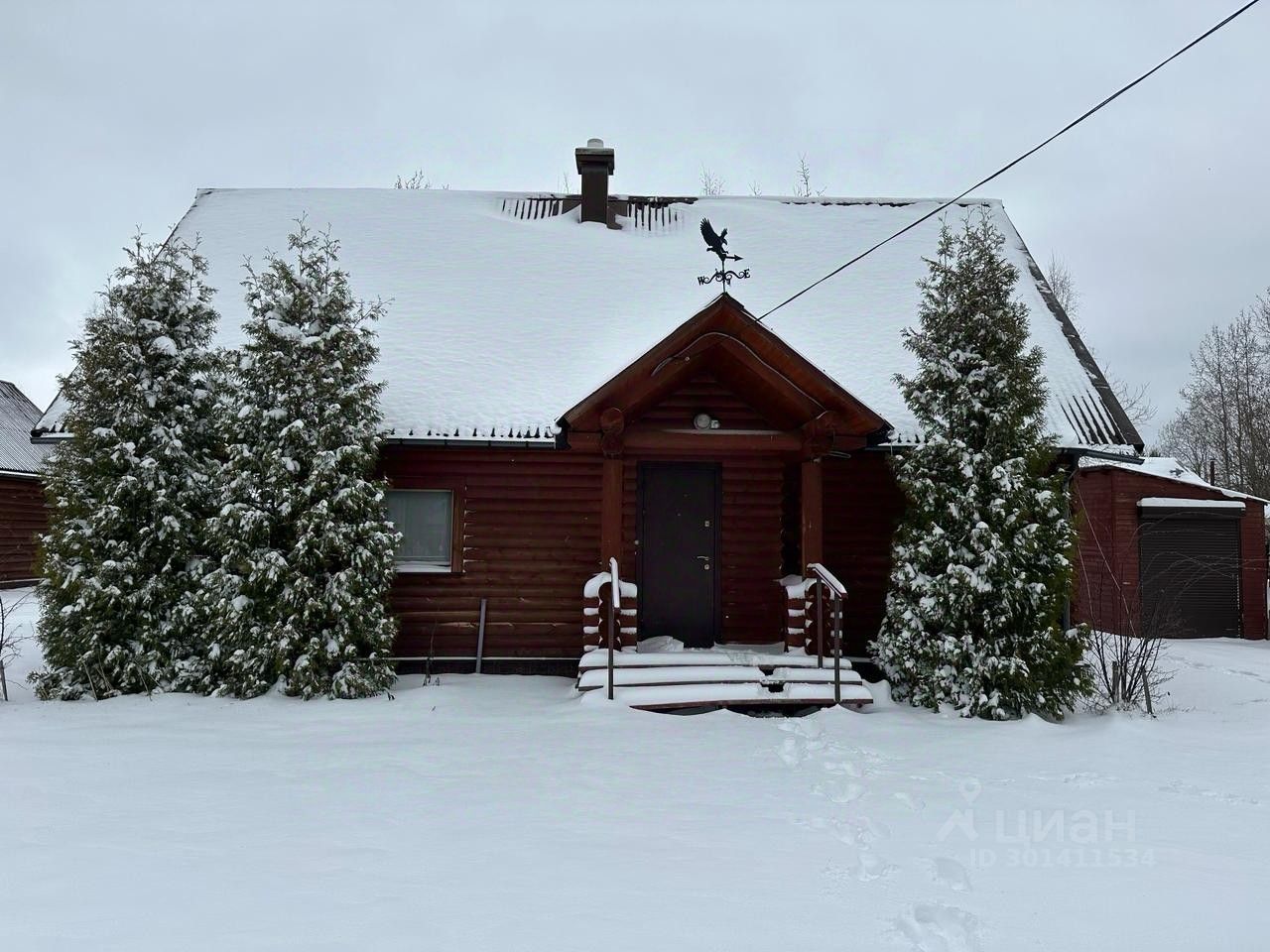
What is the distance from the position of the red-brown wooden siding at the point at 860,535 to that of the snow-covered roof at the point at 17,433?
1847 cm

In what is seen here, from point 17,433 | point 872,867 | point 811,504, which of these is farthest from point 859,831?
point 17,433

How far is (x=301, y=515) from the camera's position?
26.0 ft

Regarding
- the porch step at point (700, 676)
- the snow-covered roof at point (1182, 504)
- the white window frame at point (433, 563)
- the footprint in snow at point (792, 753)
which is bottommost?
Answer: the footprint in snow at point (792, 753)

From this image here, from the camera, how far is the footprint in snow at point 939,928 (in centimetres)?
343

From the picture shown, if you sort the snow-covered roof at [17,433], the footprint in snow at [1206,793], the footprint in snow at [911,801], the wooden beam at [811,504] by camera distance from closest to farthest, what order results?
the footprint in snow at [911,801] → the footprint in snow at [1206,793] → the wooden beam at [811,504] → the snow-covered roof at [17,433]

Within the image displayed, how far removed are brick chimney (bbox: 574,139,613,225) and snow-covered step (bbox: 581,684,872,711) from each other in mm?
8632

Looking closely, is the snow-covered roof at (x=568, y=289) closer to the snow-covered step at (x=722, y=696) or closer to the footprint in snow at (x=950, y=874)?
the snow-covered step at (x=722, y=696)

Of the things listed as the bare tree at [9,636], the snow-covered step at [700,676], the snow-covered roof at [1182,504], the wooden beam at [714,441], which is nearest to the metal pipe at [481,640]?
the snow-covered step at [700,676]

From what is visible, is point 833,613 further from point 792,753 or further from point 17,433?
point 17,433

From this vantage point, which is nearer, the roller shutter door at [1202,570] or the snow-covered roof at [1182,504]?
the snow-covered roof at [1182,504]

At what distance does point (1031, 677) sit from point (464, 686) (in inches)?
233

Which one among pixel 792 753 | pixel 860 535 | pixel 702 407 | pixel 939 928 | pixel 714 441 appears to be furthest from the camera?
pixel 860 535

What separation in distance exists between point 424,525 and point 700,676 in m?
4.00

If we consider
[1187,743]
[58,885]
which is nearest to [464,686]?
[58,885]
